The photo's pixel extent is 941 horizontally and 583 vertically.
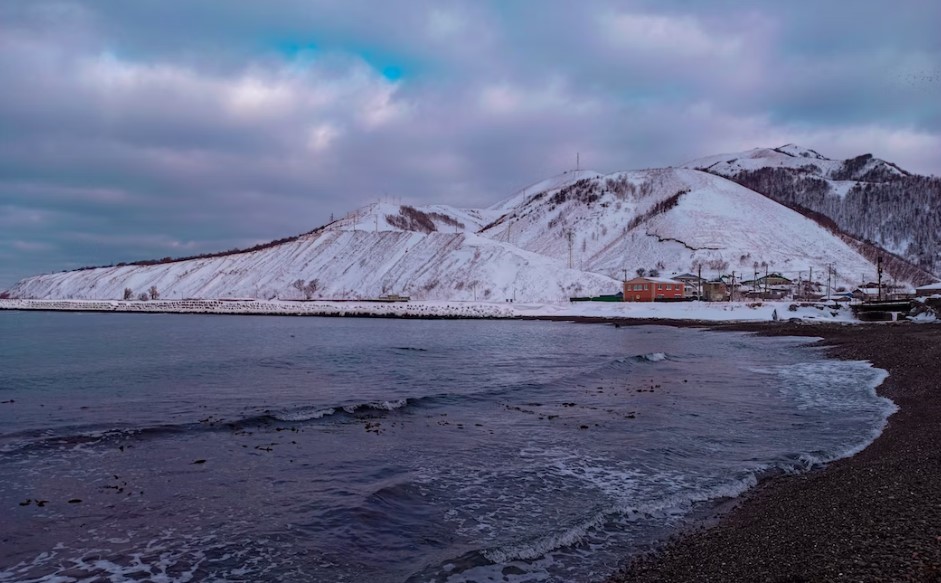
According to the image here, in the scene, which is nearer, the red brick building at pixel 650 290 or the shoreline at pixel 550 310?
the shoreline at pixel 550 310

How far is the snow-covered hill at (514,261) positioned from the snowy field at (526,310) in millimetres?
19290

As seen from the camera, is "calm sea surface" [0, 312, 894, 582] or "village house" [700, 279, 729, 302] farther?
"village house" [700, 279, 729, 302]

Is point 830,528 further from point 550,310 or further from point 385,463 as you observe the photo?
point 550,310

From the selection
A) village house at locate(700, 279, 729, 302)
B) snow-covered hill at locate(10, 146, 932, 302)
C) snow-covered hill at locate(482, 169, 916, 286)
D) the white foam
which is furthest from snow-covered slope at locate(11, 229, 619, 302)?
the white foam

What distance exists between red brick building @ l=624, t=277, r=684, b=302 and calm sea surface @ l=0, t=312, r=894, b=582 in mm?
75939

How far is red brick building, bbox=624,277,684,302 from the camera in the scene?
339 feet

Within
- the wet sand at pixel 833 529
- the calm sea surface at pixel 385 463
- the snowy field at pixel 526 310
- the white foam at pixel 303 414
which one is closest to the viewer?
the wet sand at pixel 833 529

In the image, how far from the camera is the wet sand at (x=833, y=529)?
6.29m

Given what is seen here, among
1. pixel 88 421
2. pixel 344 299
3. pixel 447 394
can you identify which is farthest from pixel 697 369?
pixel 344 299

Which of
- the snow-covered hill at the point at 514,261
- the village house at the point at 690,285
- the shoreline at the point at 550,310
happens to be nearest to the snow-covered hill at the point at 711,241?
the snow-covered hill at the point at 514,261

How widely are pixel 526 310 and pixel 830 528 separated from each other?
90.7 m

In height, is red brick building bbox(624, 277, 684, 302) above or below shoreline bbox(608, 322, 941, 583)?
above

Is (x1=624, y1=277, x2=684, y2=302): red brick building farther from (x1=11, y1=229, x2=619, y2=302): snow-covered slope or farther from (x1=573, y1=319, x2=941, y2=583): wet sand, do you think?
(x1=573, y1=319, x2=941, y2=583): wet sand

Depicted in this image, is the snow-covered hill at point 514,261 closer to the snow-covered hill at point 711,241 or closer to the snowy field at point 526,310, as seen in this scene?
the snow-covered hill at point 711,241
